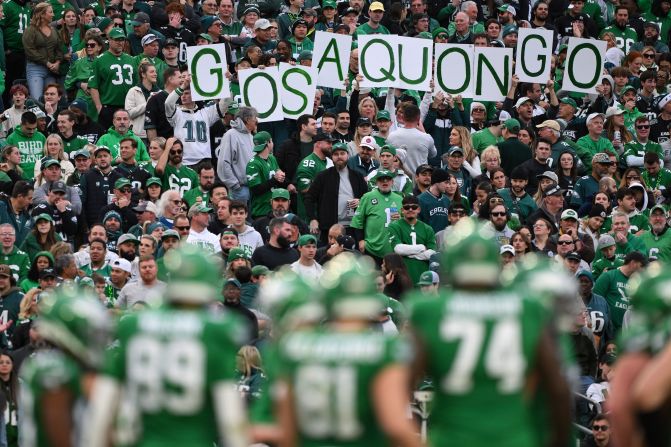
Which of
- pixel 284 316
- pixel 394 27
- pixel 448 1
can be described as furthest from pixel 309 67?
pixel 284 316

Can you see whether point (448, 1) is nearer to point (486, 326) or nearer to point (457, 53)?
point (457, 53)

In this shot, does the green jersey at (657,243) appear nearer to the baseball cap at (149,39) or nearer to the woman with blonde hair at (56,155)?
the woman with blonde hair at (56,155)

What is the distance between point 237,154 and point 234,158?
0.19 feet

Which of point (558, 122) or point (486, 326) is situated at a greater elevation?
point (486, 326)

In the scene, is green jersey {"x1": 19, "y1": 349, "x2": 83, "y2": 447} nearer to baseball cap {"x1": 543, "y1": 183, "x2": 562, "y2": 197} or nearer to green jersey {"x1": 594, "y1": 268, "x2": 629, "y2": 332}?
green jersey {"x1": 594, "y1": 268, "x2": 629, "y2": 332}

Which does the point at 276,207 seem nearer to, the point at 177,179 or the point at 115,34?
the point at 177,179

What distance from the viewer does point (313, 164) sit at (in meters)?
20.0

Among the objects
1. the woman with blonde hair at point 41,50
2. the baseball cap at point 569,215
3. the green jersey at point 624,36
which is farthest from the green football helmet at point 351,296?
the green jersey at point 624,36

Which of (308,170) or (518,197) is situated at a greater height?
(308,170)

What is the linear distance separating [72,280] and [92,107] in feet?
18.7

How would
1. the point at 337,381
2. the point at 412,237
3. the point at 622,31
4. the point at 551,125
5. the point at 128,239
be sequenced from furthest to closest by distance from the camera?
the point at 622,31 → the point at 551,125 → the point at 412,237 → the point at 128,239 → the point at 337,381

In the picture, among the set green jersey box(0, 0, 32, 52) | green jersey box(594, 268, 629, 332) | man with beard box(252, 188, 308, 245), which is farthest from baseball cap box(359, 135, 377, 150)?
green jersey box(0, 0, 32, 52)

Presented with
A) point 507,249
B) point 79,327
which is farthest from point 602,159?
point 79,327

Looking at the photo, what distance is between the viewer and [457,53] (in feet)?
73.5
